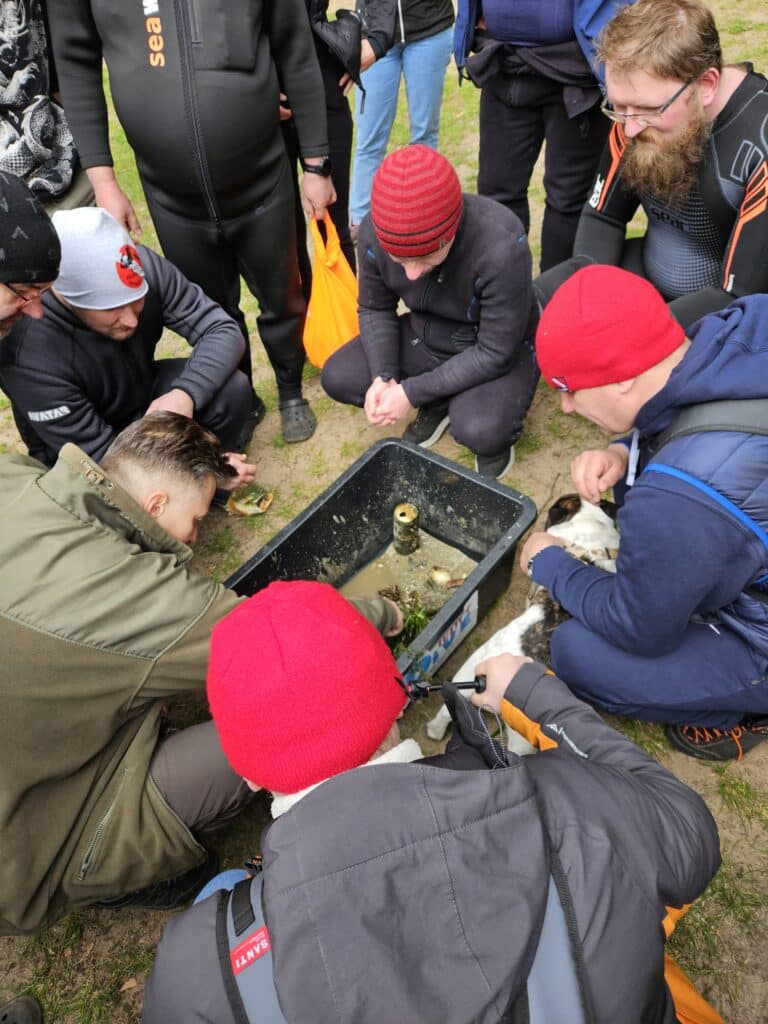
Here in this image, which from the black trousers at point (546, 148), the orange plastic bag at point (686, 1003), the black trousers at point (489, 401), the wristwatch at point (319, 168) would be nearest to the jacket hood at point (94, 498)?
the black trousers at point (489, 401)

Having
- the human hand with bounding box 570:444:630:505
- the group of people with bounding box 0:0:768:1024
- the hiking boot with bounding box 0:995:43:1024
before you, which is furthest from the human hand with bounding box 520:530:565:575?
the hiking boot with bounding box 0:995:43:1024

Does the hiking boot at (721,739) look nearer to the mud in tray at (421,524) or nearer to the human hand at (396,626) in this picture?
the mud in tray at (421,524)

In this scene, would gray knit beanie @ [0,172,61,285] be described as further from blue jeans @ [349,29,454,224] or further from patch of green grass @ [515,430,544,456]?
blue jeans @ [349,29,454,224]

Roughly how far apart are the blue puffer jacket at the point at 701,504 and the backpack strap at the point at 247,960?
1079 millimetres

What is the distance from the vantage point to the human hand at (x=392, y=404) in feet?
9.47

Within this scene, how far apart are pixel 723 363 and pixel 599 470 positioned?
28.4 inches

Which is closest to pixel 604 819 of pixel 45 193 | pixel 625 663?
pixel 625 663

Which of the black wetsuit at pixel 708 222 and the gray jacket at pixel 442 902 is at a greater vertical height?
the black wetsuit at pixel 708 222

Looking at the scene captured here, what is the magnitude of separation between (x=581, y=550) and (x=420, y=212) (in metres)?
1.23

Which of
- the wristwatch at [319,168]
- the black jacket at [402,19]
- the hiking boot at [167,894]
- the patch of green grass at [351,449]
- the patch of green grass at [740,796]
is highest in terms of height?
the black jacket at [402,19]

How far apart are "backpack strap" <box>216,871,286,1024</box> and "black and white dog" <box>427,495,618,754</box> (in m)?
1.08

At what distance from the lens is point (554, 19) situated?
2795 mm

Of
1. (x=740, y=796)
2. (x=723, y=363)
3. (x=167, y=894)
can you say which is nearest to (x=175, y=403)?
(x=167, y=894)

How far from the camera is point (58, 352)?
8.16ft
